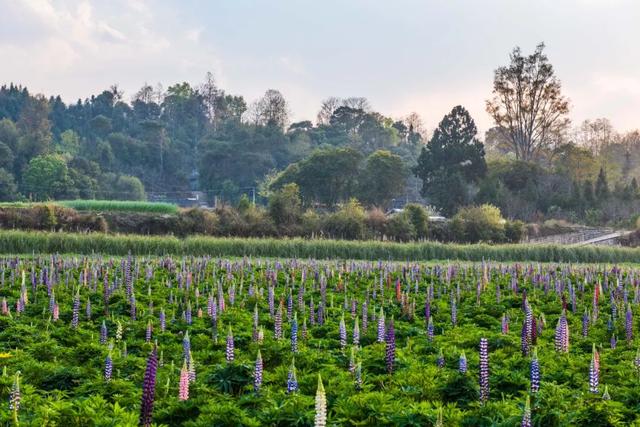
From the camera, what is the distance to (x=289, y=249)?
1156 inches

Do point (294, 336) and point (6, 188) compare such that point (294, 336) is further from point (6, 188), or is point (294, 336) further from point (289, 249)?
point (6, 188)

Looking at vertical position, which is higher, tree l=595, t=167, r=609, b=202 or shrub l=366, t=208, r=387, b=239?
tree l=595, t=167, r=609, b=202

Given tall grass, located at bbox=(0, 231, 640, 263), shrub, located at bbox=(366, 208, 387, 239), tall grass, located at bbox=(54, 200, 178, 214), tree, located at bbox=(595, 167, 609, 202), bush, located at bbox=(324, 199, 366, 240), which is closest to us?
tall grass, located at bbox=(0, 231, 640, 263)

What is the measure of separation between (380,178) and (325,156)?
517cm

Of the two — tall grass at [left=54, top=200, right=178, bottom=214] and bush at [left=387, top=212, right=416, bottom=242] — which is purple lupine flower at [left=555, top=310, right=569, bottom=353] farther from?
tall grass at [left=54, top=200, right=178, bottom=214]

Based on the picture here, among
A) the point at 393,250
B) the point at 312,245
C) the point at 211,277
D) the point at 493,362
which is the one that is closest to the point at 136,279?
the point at 211,277

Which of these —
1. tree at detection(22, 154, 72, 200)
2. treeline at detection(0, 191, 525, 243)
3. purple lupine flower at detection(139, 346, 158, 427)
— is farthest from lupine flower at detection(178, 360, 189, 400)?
tree at detection(22, 154, 72, 200)

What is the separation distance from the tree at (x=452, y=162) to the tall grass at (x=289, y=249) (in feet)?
82.0

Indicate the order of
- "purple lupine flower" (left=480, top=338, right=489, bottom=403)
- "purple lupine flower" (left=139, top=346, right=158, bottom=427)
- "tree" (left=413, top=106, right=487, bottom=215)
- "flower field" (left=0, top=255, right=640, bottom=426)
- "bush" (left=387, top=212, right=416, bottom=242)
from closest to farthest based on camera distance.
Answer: "purple lupine flower" (left=139, top=346, right=158, bottom=427) → "flower field" (left=0, top=255, right=640, bottom=426) → "purple lupine flower" (left=480, top=338, right=489, bottom=403) → "bush" (left=387, top=212, right=416, bottom=242) → "tree" (left=413, top=106, right=487, bottom=215)

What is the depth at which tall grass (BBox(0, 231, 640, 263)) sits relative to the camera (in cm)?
2802

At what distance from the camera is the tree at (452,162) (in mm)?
57969

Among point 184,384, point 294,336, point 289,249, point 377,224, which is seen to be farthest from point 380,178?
point 184,384

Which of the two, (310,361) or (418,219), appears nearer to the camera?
(310,361)

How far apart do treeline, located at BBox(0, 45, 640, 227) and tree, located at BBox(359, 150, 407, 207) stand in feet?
0.41
